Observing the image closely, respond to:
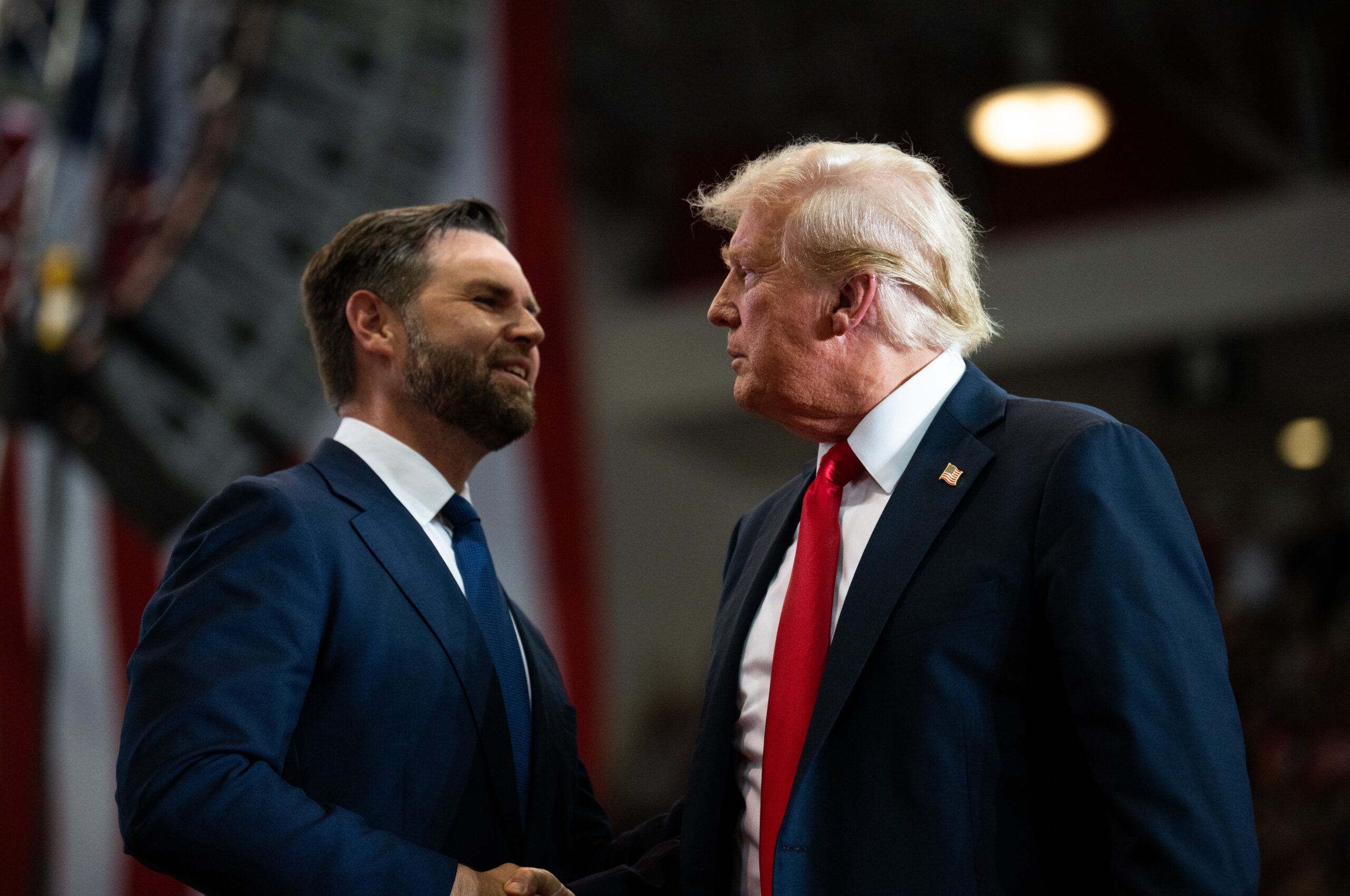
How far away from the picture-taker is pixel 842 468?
1.63 m

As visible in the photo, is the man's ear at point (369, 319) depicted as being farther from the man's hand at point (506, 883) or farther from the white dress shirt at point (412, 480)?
the man's hand at point (506, 883)

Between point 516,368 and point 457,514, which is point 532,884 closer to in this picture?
point 457,514

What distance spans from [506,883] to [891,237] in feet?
2.93

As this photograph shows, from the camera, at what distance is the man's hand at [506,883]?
4.86ft

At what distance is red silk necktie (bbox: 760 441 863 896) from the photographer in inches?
57.3

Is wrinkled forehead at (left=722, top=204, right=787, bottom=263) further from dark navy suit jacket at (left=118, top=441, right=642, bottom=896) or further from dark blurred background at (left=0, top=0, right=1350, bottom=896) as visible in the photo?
dark blurred background at (left=0, top=0, right=1350, bottom=896)

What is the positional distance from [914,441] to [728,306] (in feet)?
1.09

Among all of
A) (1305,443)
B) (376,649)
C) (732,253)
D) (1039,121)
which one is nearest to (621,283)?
(1039,121)

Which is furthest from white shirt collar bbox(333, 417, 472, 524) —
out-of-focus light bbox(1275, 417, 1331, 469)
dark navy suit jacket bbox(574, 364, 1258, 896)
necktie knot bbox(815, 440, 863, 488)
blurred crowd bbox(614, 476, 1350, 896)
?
out-of-focus light bbox(1275, 417, 1331, 469)

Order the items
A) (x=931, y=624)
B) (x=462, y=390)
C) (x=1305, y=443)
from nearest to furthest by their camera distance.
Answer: (x=931, y=624) → (x=462, y=390) → (x=1305, y=443)

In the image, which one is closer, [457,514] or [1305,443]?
[457,514]

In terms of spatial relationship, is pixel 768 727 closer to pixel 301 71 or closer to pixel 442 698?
pixel 442 698

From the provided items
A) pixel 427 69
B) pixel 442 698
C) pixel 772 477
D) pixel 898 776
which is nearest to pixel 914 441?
pixel 898 776

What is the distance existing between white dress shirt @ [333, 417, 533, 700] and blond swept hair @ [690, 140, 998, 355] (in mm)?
576
